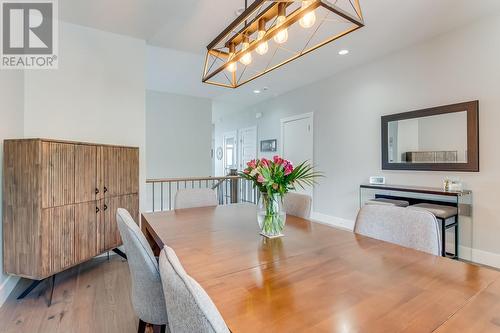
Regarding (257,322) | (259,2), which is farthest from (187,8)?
(257,322)

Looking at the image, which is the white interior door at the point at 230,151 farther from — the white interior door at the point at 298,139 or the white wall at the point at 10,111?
the white wall at the point at 10,111

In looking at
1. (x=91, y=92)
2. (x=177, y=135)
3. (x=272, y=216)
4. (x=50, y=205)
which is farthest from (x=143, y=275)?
(x=177, y=135)

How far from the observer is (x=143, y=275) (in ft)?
3.92

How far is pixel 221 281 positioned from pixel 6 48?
114 inches

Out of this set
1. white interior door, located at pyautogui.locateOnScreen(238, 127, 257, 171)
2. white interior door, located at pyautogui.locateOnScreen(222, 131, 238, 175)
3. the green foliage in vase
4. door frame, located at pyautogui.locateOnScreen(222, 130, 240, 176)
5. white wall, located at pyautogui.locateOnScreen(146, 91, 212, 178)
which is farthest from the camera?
white interior door, located at pyautogui.locateOnScreen(222, 131, 238, 175)

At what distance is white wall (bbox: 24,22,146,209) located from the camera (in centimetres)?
269

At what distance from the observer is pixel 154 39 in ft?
10.6

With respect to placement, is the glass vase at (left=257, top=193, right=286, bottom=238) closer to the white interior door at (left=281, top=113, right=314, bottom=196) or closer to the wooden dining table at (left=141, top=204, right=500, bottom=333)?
the wooden dining table at (left=141, top=204, right=500, bottom=333)

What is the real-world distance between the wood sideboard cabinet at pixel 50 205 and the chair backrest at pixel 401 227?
2.29 metres

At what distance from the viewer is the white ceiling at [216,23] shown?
98.9 inches

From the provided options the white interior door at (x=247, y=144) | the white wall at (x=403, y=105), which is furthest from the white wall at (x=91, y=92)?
the white interior door at (x=247, y=144)

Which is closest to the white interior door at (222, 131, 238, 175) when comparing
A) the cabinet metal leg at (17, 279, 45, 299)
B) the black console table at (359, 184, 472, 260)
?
the black console table at (359, 184, 472, 260)

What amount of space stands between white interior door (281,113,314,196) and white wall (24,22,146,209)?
10.1ft

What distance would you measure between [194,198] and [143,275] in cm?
139
